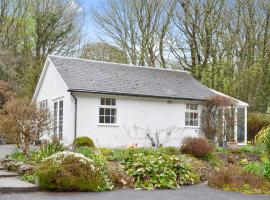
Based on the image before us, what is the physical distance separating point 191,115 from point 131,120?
3956 millimetres

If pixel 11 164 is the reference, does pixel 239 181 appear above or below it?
below

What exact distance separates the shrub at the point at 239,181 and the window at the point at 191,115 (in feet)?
35.5

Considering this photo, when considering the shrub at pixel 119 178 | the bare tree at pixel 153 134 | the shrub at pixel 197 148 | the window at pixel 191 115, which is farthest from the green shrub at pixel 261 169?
Answer: the window at pixel 191 115

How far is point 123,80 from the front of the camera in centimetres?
2250

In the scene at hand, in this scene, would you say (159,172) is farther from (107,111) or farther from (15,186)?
(107,111)

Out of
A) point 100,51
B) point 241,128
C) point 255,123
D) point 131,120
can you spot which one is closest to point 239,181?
point 131,120

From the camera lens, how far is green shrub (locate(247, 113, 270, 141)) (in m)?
28.0

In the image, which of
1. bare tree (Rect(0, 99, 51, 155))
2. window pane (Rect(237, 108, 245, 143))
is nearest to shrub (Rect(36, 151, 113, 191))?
bare tree (Rect(0, 99, 51, 155))

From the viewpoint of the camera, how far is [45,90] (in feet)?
77.9

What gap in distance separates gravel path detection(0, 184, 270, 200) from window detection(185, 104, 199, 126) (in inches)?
475

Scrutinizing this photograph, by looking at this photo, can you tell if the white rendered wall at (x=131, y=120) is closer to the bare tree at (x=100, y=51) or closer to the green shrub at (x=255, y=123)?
the green shrub at (x=255, y=123)

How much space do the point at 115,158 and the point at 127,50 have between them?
20.8 m

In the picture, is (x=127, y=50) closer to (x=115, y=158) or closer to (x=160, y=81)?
(x=160, y=81)

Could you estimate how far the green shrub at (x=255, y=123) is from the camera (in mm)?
28031
